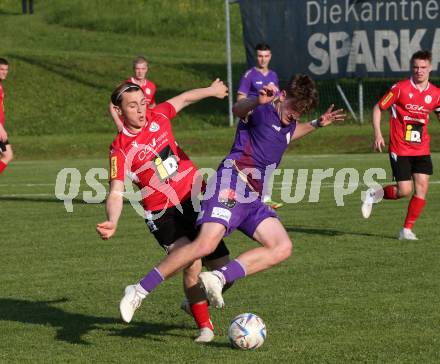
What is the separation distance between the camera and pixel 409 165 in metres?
13.2

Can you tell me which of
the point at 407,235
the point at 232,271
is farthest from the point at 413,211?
the point at 232,271

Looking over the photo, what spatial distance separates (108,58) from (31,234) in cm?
2956

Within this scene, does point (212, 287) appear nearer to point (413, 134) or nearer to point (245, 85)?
point (413, 134)

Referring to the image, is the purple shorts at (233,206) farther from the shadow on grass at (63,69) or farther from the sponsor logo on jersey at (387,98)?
the shadow on grass at (63,69)

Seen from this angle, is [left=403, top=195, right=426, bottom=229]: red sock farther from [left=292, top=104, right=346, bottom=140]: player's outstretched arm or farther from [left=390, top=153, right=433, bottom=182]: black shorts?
[left=292, top=104, right=346, bottom=140]: player's outstretched arm

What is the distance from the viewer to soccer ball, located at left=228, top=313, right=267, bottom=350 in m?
7.30

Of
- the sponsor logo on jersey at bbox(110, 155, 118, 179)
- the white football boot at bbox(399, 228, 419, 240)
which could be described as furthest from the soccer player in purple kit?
the white football boot at bbox(399, 228, 419, 240)

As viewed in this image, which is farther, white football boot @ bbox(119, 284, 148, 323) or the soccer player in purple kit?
the soccer player in purple kit

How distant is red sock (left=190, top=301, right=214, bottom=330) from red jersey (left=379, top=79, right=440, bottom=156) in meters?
5.99

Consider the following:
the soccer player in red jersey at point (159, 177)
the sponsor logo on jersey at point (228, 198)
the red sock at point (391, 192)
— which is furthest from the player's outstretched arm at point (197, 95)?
the red sock at point (391, 192)

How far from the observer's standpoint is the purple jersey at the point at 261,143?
8125 millimetres

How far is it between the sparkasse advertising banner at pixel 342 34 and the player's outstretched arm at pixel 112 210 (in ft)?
78.6

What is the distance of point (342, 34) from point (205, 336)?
24463mm

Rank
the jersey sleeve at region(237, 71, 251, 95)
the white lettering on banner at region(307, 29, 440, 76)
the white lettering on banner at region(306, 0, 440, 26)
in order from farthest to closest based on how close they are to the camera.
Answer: the white lettering on banner at region(307, 29, 440, 76) < the white lettering on banner at region(306, 0, 440, 26) < the jersey sleeve at region(237, 71, 251, 95)
